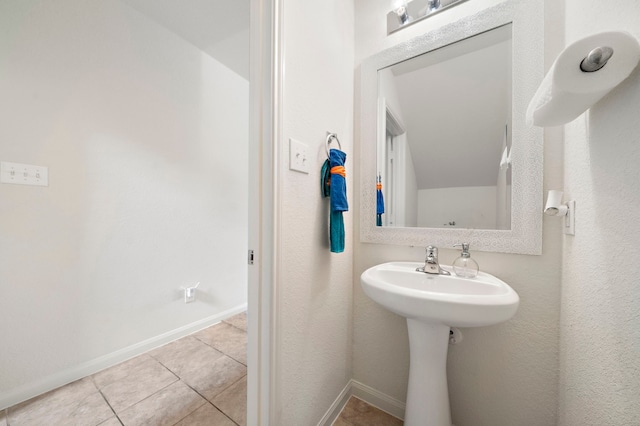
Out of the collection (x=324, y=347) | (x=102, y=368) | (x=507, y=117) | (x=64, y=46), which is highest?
(x=64, y=46)

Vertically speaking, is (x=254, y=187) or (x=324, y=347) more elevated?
(x=254, y=187)

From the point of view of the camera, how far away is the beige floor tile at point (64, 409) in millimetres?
1040

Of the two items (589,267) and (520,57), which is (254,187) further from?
(520,57)

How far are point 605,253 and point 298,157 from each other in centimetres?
89

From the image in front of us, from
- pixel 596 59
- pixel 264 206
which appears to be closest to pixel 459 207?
pixel 596 59

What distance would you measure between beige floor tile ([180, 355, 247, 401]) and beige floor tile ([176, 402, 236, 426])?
0.07 m

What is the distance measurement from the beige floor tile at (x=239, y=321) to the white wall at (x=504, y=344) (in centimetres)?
126

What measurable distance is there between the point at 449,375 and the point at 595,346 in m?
0.65

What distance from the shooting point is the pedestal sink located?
25.6 inches

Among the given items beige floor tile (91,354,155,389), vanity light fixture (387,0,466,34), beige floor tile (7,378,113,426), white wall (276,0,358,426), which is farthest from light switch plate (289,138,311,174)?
beige floor tile (91,354,155,389)

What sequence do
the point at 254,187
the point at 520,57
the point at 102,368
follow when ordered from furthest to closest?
the point at 102,368 < the point at 520,57 < the point at 254,187

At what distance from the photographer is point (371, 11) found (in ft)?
4.09

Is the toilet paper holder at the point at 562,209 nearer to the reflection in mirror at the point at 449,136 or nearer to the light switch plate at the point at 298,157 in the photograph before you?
the reflection in mirror at the point at 449,136

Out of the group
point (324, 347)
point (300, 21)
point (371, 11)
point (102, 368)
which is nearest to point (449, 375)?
point (324, 347)
